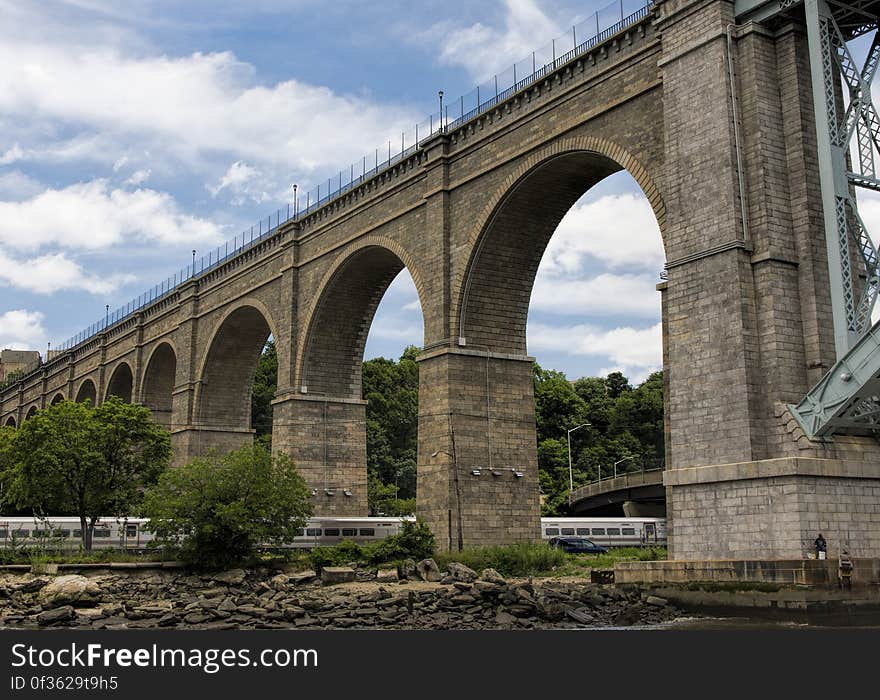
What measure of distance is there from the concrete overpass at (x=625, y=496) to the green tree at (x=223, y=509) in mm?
20328

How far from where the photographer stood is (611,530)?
154ft

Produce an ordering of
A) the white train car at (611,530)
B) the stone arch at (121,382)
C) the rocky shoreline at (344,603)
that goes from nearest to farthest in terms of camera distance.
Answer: the rocky shoreline at (344,603) < the white train car at (611,530) < the stone arch at (121,382)

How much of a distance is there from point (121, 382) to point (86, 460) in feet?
102

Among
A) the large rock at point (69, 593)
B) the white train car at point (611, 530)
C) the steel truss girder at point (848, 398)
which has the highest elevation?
the steel truss girder at point (848, 398)

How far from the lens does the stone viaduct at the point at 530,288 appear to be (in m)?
23.9

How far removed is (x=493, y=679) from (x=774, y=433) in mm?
12679

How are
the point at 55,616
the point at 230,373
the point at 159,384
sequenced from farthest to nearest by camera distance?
1. the point at 159,384
2. the point at 230,373
3. the point at 55,616

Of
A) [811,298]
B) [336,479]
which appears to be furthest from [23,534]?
[811,298]

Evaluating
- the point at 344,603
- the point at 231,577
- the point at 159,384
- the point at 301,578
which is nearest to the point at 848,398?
the point at 344,603

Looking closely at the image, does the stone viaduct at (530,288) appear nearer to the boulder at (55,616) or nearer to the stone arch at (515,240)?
the stone arch at (515,240)

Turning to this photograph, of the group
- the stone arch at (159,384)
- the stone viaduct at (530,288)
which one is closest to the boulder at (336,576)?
the stone viaduct at (530,288)

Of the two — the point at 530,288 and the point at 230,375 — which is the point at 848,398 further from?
the point at 230,375

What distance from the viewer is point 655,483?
49.7m

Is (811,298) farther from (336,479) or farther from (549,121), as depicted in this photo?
(336,479)
